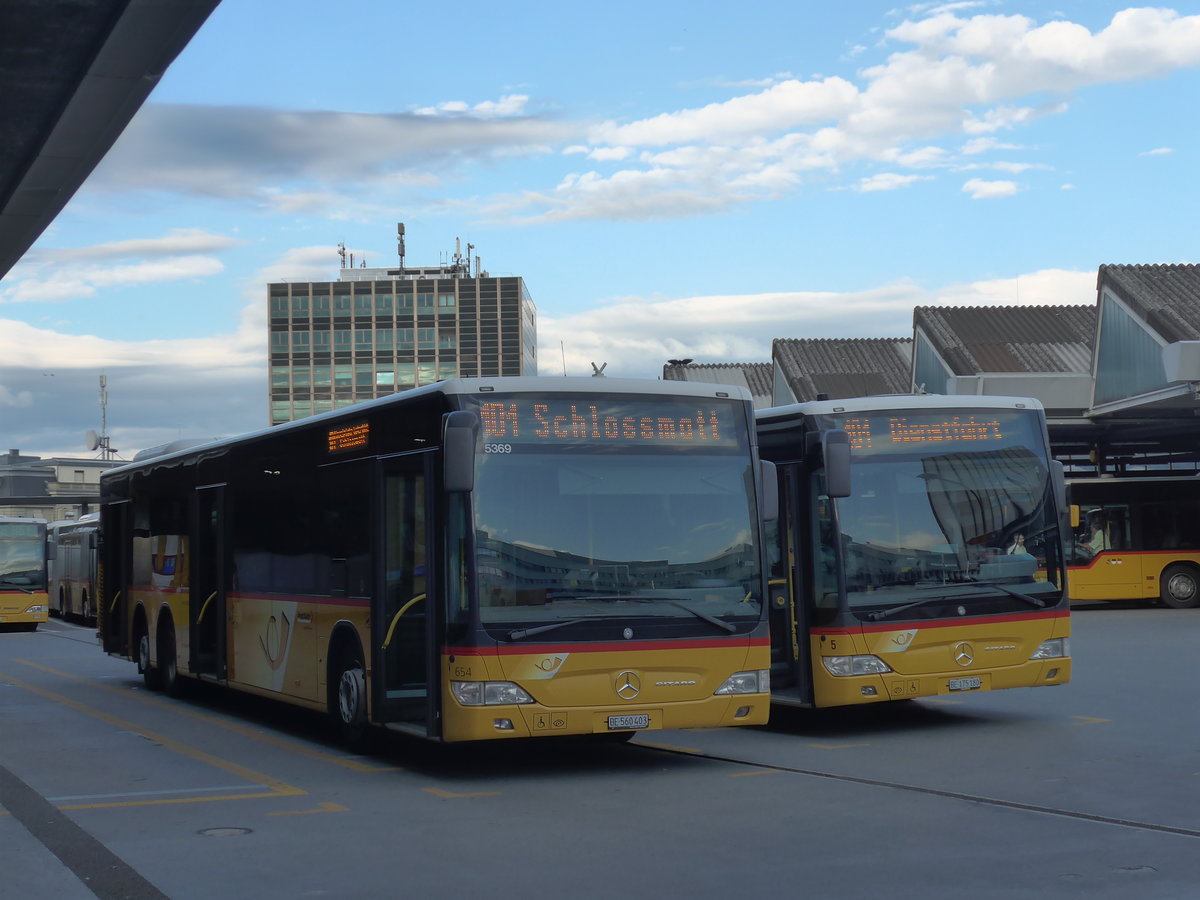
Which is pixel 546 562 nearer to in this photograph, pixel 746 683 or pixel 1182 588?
pixel 746 683

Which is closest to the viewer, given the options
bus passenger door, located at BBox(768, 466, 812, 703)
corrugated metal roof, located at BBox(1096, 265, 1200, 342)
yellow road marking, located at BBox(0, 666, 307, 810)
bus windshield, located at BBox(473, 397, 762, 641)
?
yellow road marking, located at BBox(0, 666, 307, 810)

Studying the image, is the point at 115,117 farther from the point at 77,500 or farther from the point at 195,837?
the point at 77,500

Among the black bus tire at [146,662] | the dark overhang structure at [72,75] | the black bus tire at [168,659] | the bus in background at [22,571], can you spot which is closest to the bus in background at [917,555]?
the dark overhang structure at [72,75]

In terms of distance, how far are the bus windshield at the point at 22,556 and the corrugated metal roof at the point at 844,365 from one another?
73.5 feet

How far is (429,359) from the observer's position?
16950cm

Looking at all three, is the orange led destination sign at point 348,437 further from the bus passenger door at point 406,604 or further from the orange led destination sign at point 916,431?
the orange led destination sign at point 916,431

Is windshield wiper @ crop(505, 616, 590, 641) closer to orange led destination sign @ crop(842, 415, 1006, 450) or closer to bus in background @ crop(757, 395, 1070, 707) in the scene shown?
bus in background @ crop(757, 395, 1070, 707)

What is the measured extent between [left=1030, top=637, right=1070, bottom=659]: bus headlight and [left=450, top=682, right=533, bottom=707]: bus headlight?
5.25 m

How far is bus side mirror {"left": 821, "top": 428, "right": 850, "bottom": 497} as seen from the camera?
1263 cm

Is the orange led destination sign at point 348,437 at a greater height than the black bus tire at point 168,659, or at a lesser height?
greater

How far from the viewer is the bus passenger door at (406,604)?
1111 centimetres

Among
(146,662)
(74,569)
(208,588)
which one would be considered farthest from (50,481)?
(208,588)

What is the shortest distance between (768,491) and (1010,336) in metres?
32.2

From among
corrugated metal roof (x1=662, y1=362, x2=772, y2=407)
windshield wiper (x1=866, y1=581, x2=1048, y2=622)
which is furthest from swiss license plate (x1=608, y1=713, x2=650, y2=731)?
corrugated metal roof (x1=662, y1=362, x2=772, y2=407)
